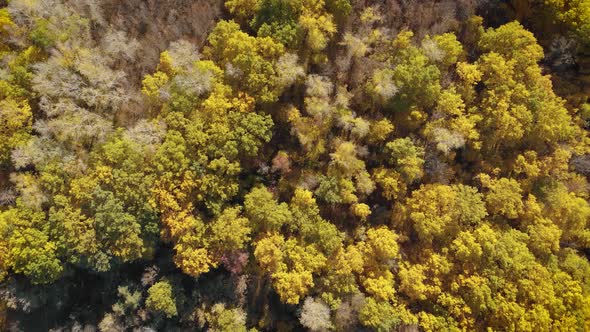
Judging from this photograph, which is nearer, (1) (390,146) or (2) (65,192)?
(2) (65,192)

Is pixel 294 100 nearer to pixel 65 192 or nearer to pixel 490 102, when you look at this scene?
pixel 490 102

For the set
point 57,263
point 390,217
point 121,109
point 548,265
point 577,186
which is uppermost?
point 577,186

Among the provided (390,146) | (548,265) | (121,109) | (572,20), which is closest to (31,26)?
(121,109)

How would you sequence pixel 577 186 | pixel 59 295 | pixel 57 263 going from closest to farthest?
pixel 57 263
pixel 59 295
pixel 577 186

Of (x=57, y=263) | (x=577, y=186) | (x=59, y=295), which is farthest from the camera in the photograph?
(x=577, y=186)

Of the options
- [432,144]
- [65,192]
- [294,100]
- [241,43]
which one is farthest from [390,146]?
[65,192]

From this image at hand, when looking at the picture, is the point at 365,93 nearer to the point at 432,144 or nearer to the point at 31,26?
the point at 432,144

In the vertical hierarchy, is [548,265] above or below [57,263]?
above
